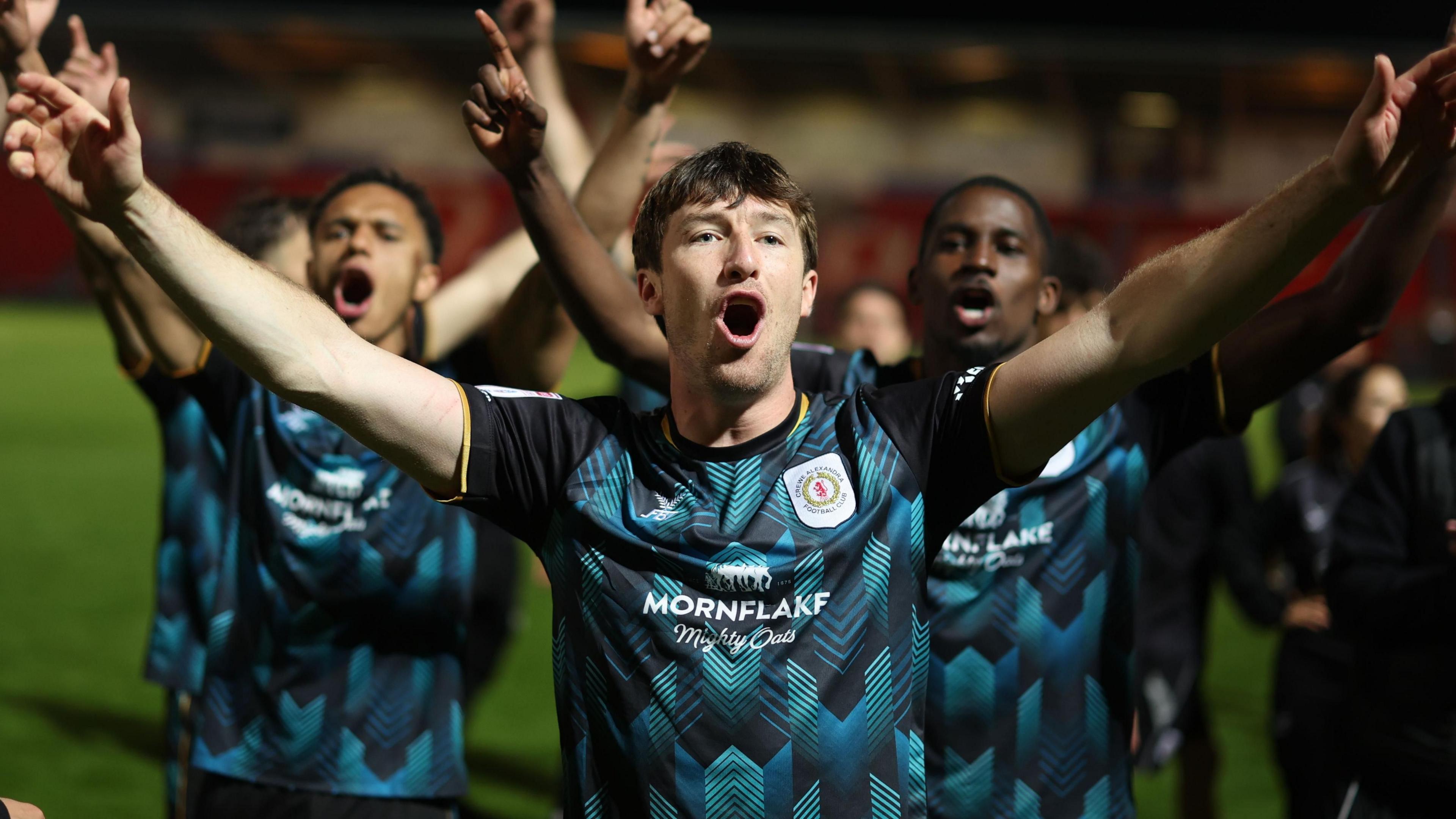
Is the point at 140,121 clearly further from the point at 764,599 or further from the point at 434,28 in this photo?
the point at 764,599

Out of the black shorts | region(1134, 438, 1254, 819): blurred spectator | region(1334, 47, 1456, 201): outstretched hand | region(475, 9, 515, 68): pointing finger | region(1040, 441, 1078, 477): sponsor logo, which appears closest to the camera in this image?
region(1334, 47, 1456, 201): outstretched hand

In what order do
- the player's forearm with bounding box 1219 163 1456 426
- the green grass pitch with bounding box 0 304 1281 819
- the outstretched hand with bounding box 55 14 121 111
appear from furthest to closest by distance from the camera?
the green grass pitch with bounding box 0 304 1281 819, the outstretched hand with bounding box 55 14 121 111, the player's forearm with bounding box 1219 163 1456 426

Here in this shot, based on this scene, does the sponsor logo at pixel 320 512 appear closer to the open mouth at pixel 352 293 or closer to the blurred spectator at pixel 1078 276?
the open mouth at pixel 352 293

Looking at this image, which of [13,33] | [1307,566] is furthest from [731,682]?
[1307,566]

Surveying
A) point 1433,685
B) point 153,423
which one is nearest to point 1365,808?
point 1433,685

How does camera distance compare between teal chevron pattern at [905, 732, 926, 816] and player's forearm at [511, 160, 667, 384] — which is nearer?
teal chevron pattern at [905, 732, 926, 816]

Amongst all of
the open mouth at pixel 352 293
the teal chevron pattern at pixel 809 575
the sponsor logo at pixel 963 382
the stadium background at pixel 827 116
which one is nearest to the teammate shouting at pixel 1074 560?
the sponsor logo at pixel 963 382

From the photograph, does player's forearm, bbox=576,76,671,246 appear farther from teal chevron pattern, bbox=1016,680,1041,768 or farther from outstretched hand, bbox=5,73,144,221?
teal chevron pattern, bbox=1016,680,1041,768

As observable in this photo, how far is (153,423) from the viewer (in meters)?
17.4

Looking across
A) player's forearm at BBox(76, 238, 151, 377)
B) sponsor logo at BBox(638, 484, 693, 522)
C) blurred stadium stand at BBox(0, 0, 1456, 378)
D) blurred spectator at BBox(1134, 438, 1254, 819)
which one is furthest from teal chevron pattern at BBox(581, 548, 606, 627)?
blurred stadium stand at BBox(0, 0, 1456, 378)

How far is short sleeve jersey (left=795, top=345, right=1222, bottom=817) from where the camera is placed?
2.92 meters

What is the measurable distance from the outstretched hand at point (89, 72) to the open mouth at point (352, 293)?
2.62 feet

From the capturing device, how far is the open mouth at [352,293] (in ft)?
11.7

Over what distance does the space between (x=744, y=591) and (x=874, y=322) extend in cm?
391
